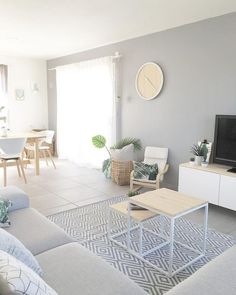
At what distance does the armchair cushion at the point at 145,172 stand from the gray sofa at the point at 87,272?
219cm

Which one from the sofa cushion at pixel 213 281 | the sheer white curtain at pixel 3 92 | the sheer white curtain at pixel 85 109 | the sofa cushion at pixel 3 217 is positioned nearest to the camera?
the sofa cushion at pixel 213 281

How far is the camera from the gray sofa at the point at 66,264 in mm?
1333

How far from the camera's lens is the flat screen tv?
11.0 ft

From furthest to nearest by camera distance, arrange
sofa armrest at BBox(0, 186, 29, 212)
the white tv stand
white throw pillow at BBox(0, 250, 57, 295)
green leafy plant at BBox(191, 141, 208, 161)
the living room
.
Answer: green leafy plant at BBox(191, 141, 208, 161)
the white tv stand
sofa armrest at BBox(0, 186, 29, 212)
the living room
white throw pillow at BBox(0, 250, 57, 295)

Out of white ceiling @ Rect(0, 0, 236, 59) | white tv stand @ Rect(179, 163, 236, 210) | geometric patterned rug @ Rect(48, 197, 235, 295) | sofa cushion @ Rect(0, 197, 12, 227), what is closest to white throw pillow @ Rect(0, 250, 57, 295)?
sofa cushion @ Rect(0, 197, 12, 227)

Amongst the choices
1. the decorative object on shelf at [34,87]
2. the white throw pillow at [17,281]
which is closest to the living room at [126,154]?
the white throw pillow at [17,281]

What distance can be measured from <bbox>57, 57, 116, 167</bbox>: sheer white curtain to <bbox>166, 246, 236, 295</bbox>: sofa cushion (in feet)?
12.3

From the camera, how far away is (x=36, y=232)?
191 centimetres

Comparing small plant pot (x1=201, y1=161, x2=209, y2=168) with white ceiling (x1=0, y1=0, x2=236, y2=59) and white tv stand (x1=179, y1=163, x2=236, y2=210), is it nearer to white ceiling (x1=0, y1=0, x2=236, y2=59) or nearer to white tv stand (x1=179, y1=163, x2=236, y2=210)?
white tv stand (x1=179, y1=163, x2=236, y2=210)

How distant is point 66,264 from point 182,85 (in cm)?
319

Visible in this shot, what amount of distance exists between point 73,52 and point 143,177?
11.3 feet

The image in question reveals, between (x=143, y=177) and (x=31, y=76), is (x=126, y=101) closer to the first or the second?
(x=143, y=177)

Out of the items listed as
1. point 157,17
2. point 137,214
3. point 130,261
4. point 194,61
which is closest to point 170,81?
point 194,61

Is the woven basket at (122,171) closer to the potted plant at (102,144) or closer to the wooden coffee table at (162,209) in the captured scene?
the potted plant at (102,144)
